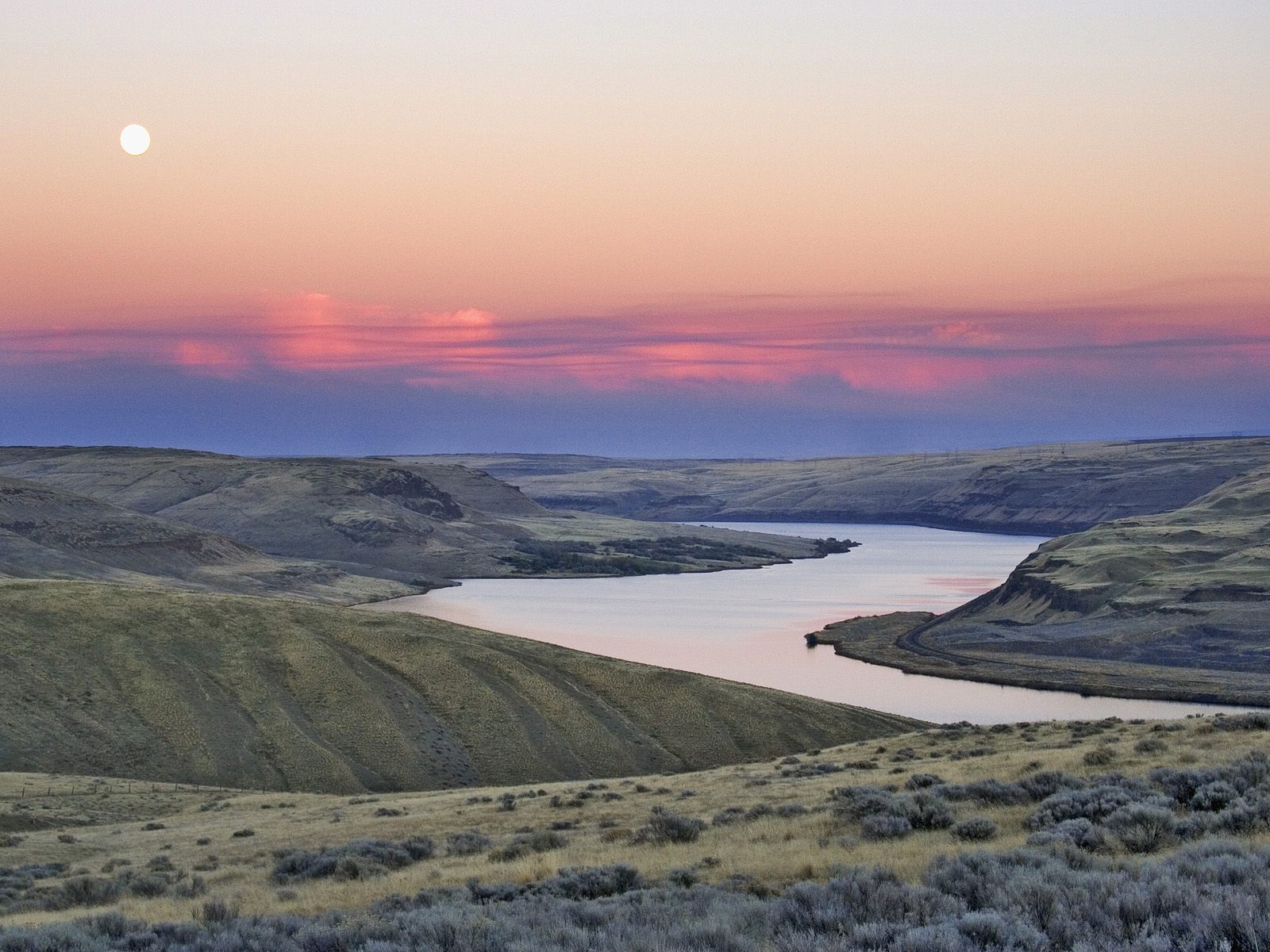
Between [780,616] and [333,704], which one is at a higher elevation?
[333,704]

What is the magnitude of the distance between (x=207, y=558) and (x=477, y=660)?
89532 millimetres

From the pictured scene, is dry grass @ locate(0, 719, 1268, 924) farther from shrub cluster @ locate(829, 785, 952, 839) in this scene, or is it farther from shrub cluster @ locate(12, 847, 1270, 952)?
shrub cluster @ locate(12, 847, 1270, 952)

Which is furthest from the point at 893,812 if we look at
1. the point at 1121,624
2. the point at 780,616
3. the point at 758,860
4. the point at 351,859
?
the point at 780,616

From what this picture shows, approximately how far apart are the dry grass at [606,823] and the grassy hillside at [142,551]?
92.8m

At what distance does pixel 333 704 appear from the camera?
56.2 m

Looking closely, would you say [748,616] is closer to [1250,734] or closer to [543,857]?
[1250,734]

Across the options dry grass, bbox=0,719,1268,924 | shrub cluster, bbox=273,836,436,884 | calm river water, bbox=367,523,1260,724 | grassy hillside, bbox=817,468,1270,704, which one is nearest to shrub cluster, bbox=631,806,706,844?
dry grass, bbox=0,719,1268,924

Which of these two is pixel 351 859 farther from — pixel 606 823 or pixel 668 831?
pixel 606 823

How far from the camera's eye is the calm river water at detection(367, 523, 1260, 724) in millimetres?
71750

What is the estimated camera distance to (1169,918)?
30.9ft

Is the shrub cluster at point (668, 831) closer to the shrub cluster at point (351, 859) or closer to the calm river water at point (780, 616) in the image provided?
the shrub cluster at point (351, 859)

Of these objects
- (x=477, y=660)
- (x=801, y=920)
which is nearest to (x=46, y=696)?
(x=477, y=660)

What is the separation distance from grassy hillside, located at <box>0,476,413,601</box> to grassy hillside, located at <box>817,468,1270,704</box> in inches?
2504

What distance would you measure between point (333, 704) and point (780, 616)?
214ft
